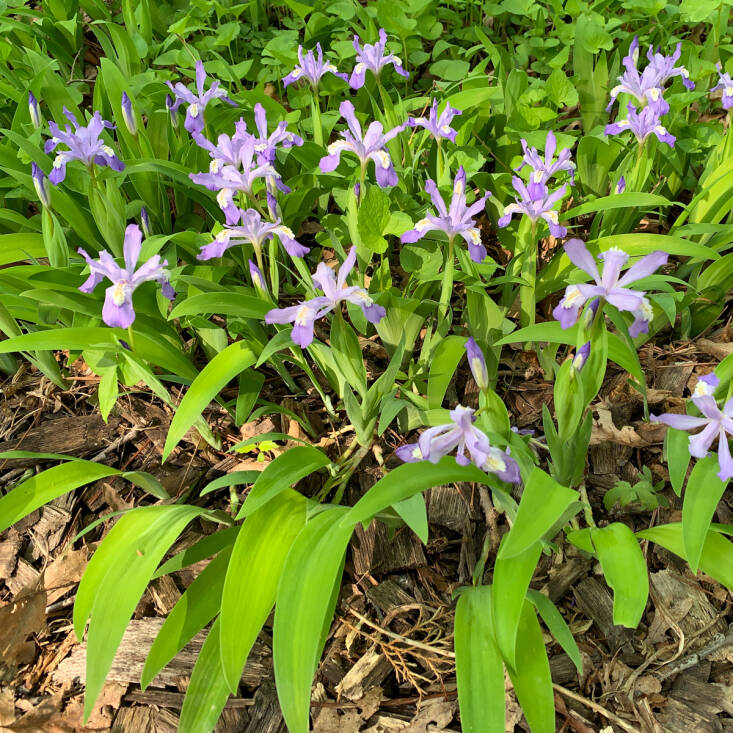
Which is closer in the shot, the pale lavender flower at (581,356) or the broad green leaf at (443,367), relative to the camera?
the pale lavender flower at (581,356)

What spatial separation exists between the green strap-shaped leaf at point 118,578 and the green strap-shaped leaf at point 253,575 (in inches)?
6.3

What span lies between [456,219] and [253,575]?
904mm

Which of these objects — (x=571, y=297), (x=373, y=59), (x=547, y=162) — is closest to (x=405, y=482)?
(x=571, y=297)

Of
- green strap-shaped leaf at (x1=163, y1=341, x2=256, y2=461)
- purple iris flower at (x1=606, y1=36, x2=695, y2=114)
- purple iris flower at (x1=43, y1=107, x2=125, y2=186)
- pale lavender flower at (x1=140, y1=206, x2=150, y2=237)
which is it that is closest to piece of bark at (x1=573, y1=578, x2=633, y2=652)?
green strap-shaped leaf at (x1=163, y1=341, x2=256, y2=461)

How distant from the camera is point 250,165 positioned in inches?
64.0

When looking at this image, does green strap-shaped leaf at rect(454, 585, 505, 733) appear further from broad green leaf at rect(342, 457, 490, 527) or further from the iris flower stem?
the iris flower stem

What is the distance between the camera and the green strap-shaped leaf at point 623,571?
1.12 meters

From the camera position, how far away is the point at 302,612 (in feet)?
3.90

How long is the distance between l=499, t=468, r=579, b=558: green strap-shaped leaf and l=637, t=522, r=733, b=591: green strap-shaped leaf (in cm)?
30

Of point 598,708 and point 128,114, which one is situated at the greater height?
point 128,114

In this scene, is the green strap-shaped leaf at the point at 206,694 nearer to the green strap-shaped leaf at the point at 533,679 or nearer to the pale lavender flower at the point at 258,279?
the green strap-shaped leaf at the point at 533,679

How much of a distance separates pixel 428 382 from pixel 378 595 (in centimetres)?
53

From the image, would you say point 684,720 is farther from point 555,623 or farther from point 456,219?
point 456,219

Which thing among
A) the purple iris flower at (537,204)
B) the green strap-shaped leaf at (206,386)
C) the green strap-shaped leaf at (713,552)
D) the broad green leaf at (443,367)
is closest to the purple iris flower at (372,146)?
the purple iris flower at (537,204)
